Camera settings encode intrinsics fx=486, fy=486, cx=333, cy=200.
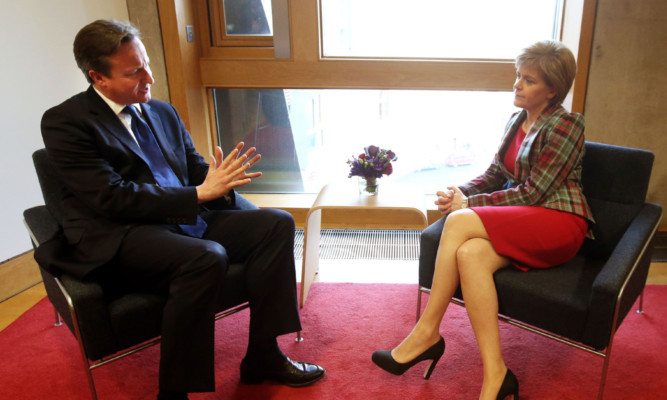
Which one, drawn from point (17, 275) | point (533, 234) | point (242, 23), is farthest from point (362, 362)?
point (242, 23)

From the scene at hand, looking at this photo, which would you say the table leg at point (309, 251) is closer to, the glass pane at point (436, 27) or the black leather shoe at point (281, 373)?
the black leather shoe at point (281, 373)

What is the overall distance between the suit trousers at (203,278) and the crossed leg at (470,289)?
498 mm

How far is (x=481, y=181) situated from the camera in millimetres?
2188

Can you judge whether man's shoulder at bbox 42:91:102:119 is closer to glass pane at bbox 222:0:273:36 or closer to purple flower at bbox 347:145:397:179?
purple flower at bbox 347:145:397:179

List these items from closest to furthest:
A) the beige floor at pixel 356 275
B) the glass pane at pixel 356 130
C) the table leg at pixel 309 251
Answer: the table leg at pixel 309 251, the beige floor at pixel 356 275, the glass pane at pixel 356 130

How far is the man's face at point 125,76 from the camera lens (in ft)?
5.54

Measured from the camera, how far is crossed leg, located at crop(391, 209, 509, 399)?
1.69m

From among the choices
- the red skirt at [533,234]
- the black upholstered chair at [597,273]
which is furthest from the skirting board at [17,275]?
the red skirt at [533,234]

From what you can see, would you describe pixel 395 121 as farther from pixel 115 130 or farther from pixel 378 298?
pixel 115 130

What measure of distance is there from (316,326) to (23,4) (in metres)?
2.15

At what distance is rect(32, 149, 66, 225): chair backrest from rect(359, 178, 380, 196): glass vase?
1.35 meters

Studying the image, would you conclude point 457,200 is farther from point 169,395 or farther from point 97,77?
point 97,77

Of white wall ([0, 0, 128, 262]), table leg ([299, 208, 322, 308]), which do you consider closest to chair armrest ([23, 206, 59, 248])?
white wall ([0, 0, 128, 262])

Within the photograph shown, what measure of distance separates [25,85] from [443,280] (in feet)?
7.44
